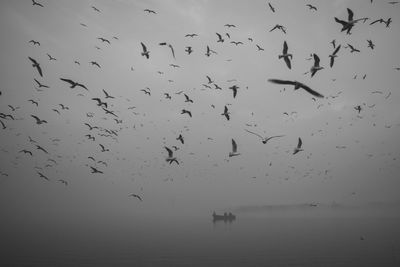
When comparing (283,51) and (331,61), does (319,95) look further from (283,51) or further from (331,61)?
(331,61)

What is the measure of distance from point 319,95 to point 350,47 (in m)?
24.2

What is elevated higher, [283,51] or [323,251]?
[283,51]

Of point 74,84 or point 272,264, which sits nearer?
point 74,84

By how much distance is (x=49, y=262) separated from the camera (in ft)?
177

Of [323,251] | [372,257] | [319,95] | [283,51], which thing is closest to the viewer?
Answer: [319,95]

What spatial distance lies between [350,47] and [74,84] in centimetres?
2386

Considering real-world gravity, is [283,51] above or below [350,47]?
below

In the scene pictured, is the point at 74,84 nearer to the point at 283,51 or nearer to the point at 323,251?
the point at 283,51

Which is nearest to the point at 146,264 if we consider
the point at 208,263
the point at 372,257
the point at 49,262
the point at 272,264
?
the point at 208,263

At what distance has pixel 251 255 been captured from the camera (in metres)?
65.8

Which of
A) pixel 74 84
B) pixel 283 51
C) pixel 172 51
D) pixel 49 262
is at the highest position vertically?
pixel 172 51

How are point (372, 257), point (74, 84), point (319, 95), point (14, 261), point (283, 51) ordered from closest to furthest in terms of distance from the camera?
point (319, 95), point (283, 51), point (74, 84), point (14, 261), point (372, 257)

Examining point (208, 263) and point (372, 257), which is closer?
point (208, 263)

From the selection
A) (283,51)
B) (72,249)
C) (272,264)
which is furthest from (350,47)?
(72,249)
